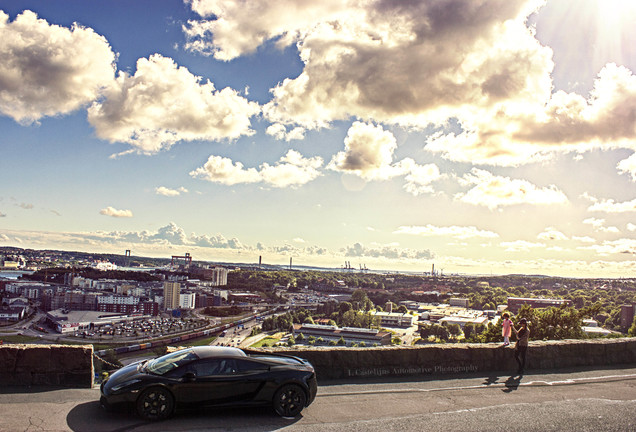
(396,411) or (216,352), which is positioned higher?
(216,352)

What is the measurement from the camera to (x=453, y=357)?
1166cm

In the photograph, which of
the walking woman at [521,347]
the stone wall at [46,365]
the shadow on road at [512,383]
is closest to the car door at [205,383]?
the stone wall at [46,365]

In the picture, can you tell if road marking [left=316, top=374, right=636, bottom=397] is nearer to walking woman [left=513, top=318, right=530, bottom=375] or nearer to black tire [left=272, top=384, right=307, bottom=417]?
walking woman [left=513, top=318, right=530, bottom=375]

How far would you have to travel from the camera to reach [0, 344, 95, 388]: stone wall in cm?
855

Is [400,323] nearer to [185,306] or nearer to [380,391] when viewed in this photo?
[185,306]

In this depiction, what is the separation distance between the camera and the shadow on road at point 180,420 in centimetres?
686

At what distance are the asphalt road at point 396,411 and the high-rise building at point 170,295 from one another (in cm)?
13811

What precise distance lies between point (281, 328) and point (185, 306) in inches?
2376

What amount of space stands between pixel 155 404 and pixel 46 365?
9.61ft

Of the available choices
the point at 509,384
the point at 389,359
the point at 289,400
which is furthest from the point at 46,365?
the point at 509,384

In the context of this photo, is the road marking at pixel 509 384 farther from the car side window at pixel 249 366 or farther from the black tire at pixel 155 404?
the black tire at pixel 155 404

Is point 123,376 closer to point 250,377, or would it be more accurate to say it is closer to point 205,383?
point 205,383

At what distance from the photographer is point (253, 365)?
310 inches

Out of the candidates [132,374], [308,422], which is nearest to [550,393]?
[308,422]
